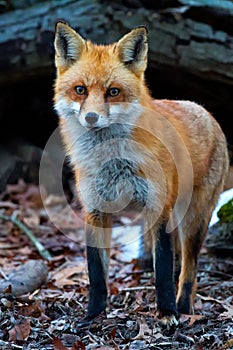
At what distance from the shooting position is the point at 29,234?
712cm

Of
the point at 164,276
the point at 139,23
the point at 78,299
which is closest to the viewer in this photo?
the point at 164,276

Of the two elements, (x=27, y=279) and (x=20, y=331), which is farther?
(x=27, y=279)

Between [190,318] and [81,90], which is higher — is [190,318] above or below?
below

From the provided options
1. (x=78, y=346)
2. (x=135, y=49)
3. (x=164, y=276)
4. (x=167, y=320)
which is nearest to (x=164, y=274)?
(x=164, y=276)

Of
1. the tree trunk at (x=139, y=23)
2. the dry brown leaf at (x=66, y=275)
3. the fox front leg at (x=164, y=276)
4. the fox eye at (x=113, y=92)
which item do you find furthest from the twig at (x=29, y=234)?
the fox eye at (x=113, y=92)

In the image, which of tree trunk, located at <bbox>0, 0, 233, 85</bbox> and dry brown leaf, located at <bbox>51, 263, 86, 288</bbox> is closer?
dry brown leaf, located at <bbox>51, 263, 86, 288</bbox>

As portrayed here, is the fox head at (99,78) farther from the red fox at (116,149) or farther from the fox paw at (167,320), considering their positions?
the fox paw at (167,320)

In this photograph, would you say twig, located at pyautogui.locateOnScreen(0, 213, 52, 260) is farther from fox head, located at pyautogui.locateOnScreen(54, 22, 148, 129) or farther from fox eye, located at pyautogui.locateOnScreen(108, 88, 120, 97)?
fox eye, located at pyautogui.locateOnScreen(108, 88, 120, 97)

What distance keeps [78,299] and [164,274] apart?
120cm

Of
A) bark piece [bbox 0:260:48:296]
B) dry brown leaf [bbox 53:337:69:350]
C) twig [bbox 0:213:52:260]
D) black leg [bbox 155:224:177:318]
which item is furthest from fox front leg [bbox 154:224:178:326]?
twig [bbox 0:213:52:260]

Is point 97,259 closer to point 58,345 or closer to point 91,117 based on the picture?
point 58,345

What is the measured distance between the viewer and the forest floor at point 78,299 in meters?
3.84

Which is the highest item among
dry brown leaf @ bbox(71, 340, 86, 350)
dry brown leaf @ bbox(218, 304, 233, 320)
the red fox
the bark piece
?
the red fox

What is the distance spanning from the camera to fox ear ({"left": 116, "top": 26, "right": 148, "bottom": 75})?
14.0 feet
